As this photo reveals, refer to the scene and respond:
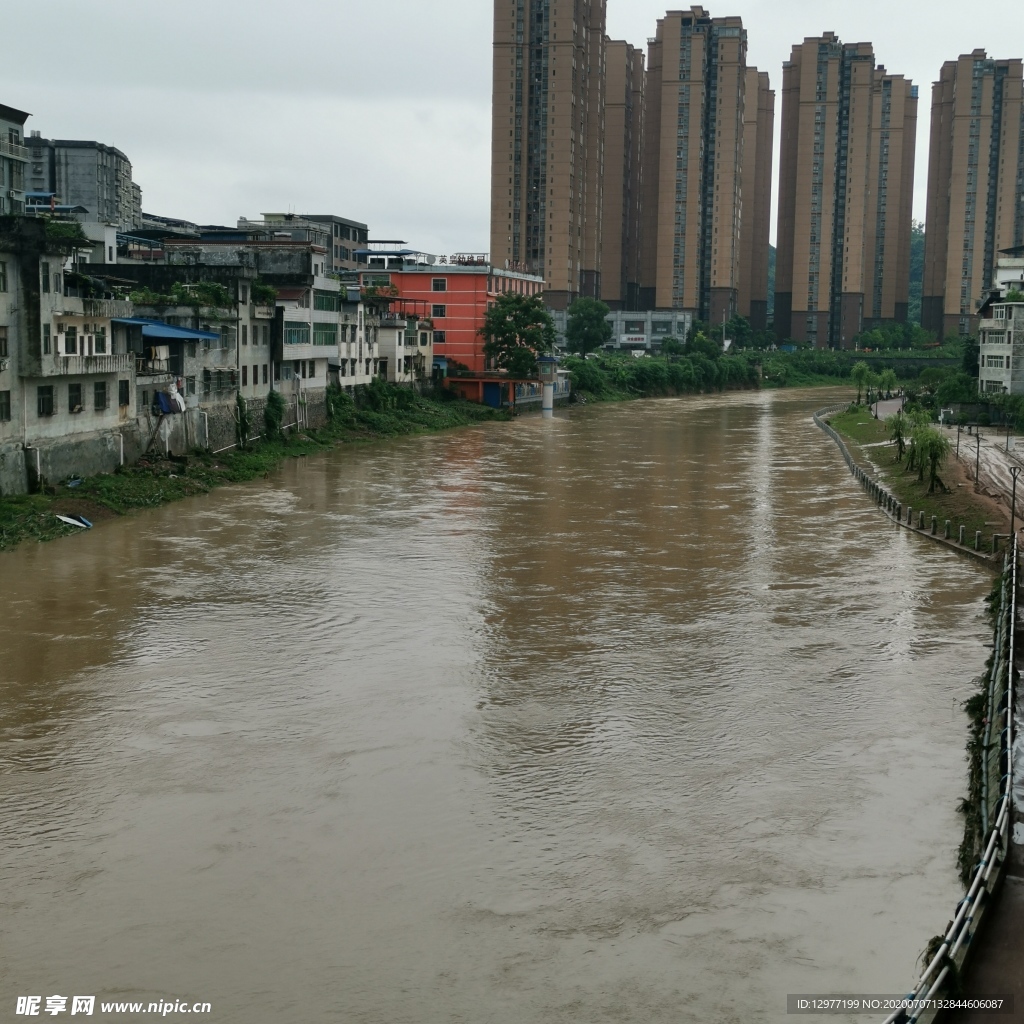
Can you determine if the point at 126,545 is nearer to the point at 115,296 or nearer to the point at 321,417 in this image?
the point at 115,296

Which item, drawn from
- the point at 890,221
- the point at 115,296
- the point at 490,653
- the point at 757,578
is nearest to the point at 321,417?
the point at 115,296

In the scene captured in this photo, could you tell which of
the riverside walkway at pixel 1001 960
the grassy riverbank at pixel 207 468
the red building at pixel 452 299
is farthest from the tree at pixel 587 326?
the riverside walkway at pixel 1001 960

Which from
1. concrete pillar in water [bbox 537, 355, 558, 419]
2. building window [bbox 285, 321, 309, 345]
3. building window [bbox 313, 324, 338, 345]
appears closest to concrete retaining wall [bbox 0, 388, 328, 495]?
building window [bbox 285, 321, 309, 345]

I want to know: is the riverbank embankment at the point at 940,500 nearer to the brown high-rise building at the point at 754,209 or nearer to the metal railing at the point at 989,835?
the metal railing at the point at 989,835

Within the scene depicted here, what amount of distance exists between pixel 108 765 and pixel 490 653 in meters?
6.76

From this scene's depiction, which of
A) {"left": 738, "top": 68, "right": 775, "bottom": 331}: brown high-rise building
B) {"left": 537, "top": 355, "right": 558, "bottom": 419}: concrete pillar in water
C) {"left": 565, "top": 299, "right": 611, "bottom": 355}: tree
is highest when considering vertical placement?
{"left": 738, "top": 68, "right": 775, "bottom": 331}: brown high-rise building

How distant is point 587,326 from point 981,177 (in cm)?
4627

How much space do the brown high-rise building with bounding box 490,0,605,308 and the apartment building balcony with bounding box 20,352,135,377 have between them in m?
68.3

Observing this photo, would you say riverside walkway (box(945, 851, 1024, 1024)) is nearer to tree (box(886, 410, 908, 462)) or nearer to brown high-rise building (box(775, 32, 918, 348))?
Answer: tree (box(886, 410, 908, 462))

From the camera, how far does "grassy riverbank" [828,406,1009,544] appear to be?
101 ft

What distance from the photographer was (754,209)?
5054 inches

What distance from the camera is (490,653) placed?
65.3 ft

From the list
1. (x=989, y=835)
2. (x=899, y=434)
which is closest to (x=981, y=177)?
(x=899, y=434)

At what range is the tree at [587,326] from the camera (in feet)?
307
